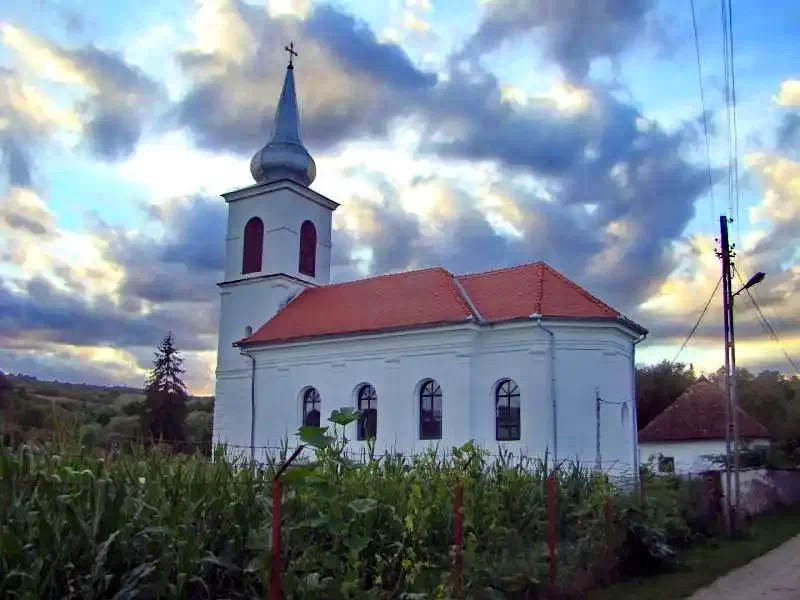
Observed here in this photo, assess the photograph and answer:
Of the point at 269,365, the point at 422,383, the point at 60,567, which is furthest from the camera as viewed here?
the point at 269,365

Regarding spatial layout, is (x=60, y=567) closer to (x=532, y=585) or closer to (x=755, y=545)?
(x=532, y=585)

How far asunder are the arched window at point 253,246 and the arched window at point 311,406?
6831 mm

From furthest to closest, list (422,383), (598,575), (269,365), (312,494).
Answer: (269,365)
(422,383)
(598,575)
(312,494)

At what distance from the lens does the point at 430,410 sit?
2431 centimetres

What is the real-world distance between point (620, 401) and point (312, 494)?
18598 millimetres

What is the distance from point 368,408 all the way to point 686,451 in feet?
54.6

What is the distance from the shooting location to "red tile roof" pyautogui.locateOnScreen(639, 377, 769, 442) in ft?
109

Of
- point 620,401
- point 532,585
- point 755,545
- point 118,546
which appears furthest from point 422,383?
point 118,546

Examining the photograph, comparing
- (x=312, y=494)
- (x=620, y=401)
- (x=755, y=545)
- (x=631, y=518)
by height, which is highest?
(x=620, y=401)

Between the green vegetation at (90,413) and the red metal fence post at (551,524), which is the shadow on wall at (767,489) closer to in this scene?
the red metal fence post at (551,524)

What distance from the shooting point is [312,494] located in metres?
6.57

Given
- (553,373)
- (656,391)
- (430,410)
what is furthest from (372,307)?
(656,391)

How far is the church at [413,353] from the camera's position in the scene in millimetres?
22609

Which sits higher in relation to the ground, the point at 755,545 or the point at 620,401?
the point at 620,401
